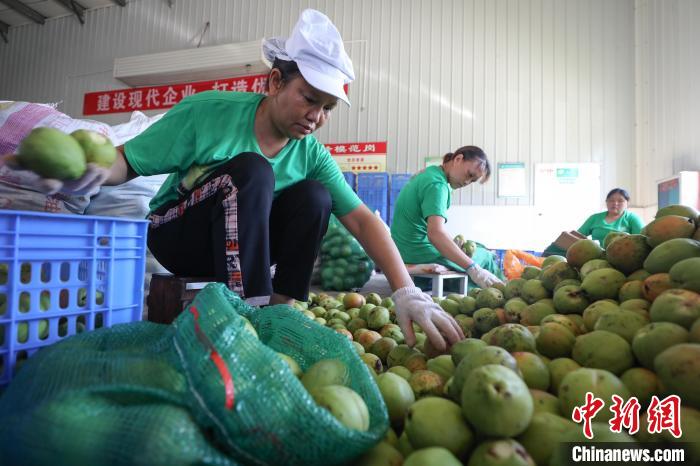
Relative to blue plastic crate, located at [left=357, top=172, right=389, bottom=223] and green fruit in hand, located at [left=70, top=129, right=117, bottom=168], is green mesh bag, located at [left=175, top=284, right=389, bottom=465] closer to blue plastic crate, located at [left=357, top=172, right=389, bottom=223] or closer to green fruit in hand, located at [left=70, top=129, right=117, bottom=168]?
green fruit in hand, located at [left=70, top=129, right=117, bottom=168]

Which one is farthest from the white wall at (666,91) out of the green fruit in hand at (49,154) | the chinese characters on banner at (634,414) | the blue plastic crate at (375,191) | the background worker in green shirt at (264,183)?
the green fruit in hand at (49,154)

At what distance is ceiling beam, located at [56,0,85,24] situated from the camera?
25.7 ft

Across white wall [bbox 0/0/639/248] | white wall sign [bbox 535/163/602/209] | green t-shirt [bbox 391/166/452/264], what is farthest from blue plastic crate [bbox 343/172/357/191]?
white wall sign [bbox 535/163/602/209]

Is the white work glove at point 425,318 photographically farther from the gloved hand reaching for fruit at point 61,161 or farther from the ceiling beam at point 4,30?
the ceiling beam at point 4,30

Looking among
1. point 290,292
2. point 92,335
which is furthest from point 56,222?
point 290,292

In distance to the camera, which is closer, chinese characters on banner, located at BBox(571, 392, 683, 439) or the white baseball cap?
chinese characters on banner, located at BBox(571, 392, 683, 439)

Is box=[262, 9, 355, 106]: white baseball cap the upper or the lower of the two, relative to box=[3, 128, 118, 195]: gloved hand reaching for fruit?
upper

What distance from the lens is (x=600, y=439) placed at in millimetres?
701

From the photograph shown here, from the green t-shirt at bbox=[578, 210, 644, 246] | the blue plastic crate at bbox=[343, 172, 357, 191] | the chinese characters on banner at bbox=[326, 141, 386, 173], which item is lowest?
the green t-shirt at bbox=[578, 210, 644, 246]

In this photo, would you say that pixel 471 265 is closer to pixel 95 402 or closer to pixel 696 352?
pixel 696 352

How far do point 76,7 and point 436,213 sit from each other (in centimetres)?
829

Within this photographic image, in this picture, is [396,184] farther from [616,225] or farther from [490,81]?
[616,225]

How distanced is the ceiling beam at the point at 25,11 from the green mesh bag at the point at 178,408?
9.89 metres

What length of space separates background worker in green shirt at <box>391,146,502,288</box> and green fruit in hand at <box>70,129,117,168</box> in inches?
102
